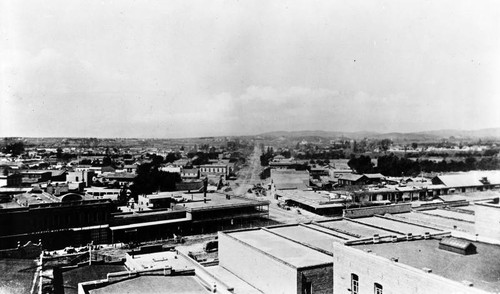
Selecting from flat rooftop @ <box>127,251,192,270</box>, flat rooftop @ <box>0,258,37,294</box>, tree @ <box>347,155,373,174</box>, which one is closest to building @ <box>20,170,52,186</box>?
flat rooftop @ <box>127,251,192,270</box>

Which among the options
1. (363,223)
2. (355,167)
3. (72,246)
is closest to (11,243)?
(72,246)

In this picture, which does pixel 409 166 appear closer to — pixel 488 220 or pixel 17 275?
pixel 488 220

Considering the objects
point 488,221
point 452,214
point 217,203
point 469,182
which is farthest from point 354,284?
point 469,182

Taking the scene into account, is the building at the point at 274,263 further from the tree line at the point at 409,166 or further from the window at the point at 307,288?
the tree line at the point at 409,166

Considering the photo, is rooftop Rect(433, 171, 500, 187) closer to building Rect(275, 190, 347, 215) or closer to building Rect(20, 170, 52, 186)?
building Rect(275, 190, 347, 215)

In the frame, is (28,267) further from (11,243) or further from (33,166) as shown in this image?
(33,166)

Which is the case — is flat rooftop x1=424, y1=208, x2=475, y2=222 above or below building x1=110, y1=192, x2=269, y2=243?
above
